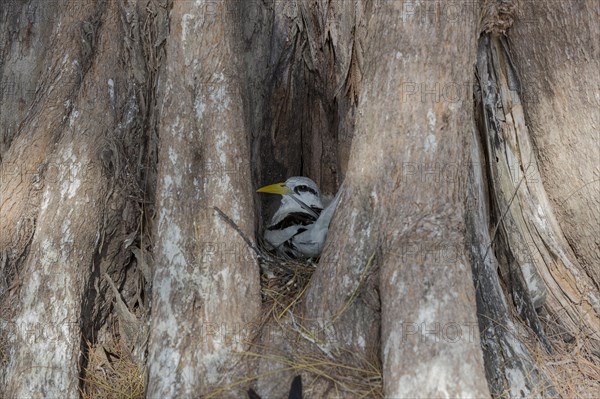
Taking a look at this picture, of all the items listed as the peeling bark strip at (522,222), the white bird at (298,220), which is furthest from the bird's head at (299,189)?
the peeling bark strip at (522,222)

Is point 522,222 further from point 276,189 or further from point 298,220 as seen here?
point 276,189

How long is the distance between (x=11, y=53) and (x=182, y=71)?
5.41 ft

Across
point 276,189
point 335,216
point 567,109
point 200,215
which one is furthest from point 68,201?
point 567,109

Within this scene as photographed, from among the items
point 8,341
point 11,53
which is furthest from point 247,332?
point 11,53

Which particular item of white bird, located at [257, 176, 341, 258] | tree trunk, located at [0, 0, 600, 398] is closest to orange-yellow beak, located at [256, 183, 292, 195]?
white bird, located at [257, 176, 341, 258]

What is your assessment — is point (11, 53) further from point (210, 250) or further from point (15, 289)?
point (210, 250)

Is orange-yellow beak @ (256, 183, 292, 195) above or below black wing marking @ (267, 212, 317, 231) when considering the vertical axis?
above

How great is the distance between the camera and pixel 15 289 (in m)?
4.15

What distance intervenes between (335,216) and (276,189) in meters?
1.28

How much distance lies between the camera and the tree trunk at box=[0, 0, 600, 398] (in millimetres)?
3576

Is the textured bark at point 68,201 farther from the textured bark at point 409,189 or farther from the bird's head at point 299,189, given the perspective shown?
the textured bark at point 409,189

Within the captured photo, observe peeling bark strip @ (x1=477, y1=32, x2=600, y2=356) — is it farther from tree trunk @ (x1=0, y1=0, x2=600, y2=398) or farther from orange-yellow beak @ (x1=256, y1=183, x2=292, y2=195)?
orange-yellow beak @ (x1=256, y1=183, x2=292, y2=195)

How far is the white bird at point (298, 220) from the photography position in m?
4.83

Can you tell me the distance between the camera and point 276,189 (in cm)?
509
